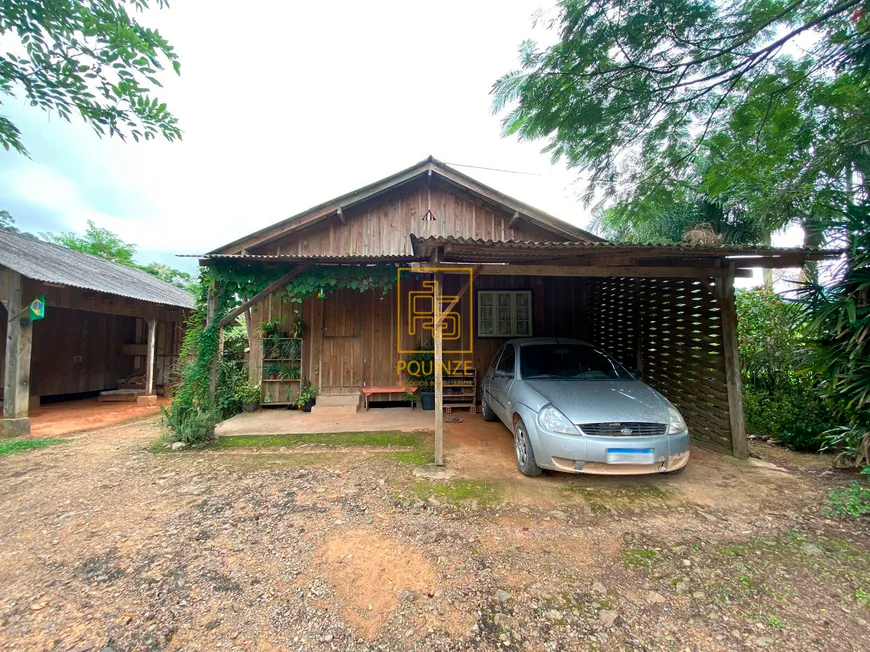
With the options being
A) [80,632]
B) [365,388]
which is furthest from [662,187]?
[80,632]

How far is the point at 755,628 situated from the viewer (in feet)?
6.14

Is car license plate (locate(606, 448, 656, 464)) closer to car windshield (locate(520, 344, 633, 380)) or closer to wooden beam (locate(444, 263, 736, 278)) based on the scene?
car windshield (locate(520, 344, 633, 380))

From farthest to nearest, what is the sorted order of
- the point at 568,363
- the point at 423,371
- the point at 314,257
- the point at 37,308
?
the point at 423,371
the point at 37,308
the point at 314,257
the point at 568,363

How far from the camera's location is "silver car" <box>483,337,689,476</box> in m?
3.25

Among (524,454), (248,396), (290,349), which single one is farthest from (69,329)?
(524,454)

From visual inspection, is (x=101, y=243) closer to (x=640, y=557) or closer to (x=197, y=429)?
(x=197, y=429)

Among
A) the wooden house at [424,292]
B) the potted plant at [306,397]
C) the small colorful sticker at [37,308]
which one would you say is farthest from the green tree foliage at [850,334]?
the small colorful sticker at [37,308]

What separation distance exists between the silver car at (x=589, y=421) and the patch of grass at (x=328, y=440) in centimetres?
167

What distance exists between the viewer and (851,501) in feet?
10.4

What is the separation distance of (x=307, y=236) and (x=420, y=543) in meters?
6.15

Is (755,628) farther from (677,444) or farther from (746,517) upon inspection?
(677,444)

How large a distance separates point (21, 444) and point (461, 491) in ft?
22.7

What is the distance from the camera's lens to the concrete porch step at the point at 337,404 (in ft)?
21.6

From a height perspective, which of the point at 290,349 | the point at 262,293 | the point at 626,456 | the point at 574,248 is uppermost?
the point at 574,248
